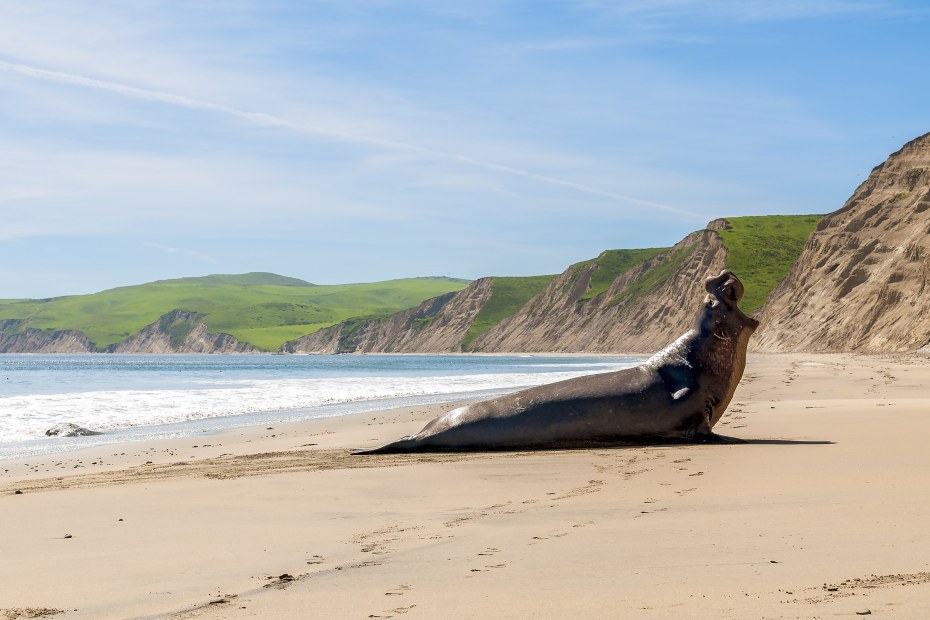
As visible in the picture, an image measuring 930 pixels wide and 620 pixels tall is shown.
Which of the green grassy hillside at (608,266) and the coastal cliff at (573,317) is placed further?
the green grassy hillside at (608,266)

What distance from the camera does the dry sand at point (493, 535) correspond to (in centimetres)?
434

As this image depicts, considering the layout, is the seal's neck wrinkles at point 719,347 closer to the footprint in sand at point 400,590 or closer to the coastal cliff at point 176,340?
the footprint in sand at point 400,590

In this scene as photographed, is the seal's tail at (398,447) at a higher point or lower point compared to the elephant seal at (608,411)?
lower

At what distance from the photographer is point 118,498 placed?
8305 mm

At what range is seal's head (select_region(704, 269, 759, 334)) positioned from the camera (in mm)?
12695

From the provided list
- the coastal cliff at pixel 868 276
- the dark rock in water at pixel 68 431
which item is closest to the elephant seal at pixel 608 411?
the dark rock in water at pixel 68 431

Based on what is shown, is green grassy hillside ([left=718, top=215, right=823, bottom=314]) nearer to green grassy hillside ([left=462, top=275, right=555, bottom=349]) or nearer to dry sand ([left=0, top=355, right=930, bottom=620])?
green grassy hillside ([left=462, top=275, right=555, bottom=349])

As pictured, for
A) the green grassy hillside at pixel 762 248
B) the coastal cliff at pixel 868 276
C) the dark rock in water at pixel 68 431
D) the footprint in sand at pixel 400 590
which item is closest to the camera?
the footprint in sand at pixel 400 590

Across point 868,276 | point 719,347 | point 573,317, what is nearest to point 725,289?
point 719,347

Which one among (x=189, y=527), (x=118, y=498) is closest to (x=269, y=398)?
(x=118, y=498)

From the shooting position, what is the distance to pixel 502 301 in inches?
5979

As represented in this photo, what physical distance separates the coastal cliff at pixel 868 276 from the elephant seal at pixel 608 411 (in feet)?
143

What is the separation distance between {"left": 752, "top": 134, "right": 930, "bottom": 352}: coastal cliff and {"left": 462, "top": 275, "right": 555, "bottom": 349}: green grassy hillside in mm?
67721

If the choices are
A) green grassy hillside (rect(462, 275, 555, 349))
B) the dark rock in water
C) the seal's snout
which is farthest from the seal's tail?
green grassy hillside (rect(462, 275, 555, 349))
